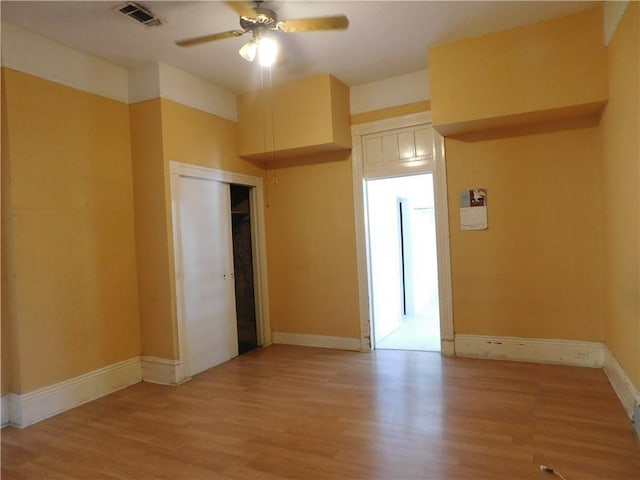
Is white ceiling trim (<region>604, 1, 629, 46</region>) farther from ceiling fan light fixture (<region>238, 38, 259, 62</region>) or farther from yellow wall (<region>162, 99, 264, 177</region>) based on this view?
yellow wall (<region>162, 99, 264, 177</region>)

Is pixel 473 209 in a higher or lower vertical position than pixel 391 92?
lower

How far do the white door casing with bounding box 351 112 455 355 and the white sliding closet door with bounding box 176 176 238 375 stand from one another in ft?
4.93

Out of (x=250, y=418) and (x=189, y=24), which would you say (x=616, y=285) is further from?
(x=189, y=24)

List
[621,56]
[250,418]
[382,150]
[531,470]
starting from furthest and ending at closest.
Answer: [382,150] < [250,418] < [621,56] < [531,470]

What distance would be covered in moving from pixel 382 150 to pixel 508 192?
1398 mm

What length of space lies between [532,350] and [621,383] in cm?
95

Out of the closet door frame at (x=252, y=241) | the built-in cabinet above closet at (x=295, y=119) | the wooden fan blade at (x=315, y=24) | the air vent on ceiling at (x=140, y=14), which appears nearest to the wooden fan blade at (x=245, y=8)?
the wooden fan blade at (x=315, y=24)

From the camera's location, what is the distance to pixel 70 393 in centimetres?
336

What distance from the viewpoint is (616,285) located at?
3.13 metres

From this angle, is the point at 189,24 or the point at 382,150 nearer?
the point at 189,24

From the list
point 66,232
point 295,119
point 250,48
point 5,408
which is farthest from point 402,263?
point 5,408

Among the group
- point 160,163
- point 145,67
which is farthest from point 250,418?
point 145,67

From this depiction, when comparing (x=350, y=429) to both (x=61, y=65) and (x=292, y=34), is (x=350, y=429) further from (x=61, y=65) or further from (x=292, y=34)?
(x=61, y=65)

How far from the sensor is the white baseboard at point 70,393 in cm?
305
